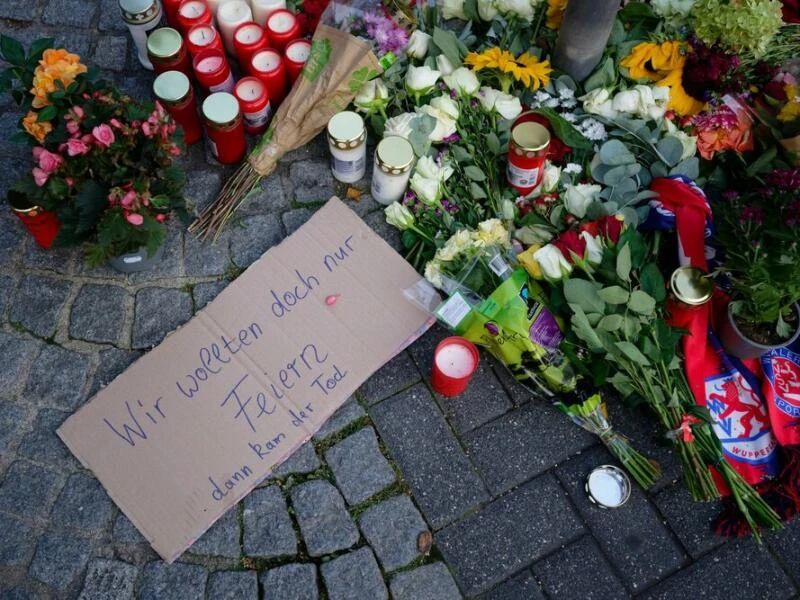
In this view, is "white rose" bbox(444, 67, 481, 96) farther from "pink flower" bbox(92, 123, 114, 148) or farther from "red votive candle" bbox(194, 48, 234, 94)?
"pink flower" bbox(92, 123, 114, 148)

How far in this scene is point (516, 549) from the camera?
2.11 metres

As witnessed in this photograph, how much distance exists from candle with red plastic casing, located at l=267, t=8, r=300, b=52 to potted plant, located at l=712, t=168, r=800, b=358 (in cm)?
164

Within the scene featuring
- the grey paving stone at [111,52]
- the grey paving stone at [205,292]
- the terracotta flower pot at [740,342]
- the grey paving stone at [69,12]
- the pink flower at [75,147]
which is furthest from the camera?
the grey paving stone at [69,12]

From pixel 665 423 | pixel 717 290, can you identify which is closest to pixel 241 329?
pixel 665 423

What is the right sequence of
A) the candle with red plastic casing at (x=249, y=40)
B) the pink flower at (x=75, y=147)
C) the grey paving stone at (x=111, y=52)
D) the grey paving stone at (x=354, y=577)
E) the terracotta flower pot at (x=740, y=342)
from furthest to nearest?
the grey paving stone at (x=111, y=52) < the candle with red plastic casing at (x=249, y=40) < the terracotta flower pot at (x=740, y=342) < the grey paving stone at (x=354, y=577) < the pink flower at (x=75, y=147)

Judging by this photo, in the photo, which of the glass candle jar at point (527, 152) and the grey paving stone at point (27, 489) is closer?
the grey paving stone at point (27, 489)

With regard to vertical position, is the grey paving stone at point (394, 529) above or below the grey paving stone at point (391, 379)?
below

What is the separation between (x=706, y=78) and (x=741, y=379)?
1054 millimetres

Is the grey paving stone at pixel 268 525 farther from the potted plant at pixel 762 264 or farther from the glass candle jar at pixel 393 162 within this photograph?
the potted plant at pixel 762 264

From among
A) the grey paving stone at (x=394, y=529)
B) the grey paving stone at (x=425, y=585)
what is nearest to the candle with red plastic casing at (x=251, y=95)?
the grey paving stone at (x=394, y=529)

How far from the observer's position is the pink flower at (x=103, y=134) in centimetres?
193

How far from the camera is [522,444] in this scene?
224 centimetres

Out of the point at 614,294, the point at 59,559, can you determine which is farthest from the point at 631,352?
the point at 59,559

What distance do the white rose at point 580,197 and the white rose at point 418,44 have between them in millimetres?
787
